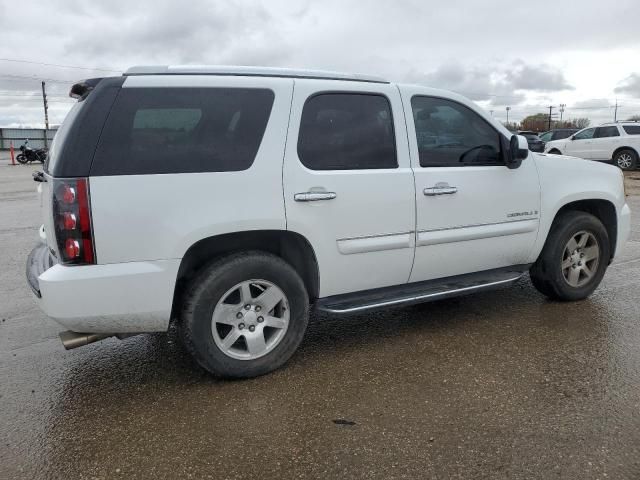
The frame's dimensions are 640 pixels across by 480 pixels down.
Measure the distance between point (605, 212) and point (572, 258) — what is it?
0.64 meters

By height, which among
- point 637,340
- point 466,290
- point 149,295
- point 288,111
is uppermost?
point 288,111

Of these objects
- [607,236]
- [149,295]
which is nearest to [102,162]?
[149,295]

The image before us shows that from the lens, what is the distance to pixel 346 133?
3.65 meters

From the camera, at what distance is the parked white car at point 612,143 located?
19125 millimetres

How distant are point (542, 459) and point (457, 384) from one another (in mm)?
812

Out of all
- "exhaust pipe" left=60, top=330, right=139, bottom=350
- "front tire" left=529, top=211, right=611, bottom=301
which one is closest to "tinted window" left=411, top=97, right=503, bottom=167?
"front tire" left=529, top=211, right=611, bottom=301

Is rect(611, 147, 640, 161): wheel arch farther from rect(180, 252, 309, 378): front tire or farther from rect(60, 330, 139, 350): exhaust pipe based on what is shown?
rect(60, 330, 139, 350): exhaust pipe

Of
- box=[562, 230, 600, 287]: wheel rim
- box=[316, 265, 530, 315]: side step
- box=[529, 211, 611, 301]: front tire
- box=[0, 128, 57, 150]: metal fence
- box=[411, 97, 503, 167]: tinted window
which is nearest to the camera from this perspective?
box=[316, 265, 530, 315]: side step

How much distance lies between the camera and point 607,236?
4.88 metres

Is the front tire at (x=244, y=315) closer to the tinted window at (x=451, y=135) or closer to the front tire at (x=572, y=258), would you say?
the tinted window at (x=451, y=135)

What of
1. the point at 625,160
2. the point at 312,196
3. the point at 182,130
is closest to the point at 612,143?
the point at 625,160

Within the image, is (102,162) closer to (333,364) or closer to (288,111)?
(288,111)

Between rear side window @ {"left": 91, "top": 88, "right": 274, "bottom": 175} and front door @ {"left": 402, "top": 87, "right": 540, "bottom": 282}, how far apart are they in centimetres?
A: 122

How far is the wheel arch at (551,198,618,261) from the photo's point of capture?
4882 millimetres
